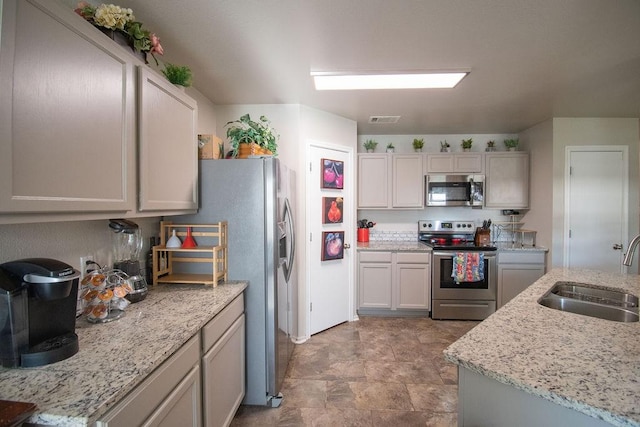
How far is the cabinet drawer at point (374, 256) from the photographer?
3.57m

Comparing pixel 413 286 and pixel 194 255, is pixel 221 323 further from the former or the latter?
pixel 413 286

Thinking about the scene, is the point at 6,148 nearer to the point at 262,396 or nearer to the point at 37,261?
the point at 37,261

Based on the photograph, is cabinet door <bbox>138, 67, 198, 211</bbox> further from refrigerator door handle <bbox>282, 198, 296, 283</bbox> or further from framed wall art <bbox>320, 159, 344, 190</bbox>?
framed wall art <bbox>320, 159, 344, 190</bbox>

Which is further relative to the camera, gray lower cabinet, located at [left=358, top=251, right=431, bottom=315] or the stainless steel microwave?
the stainless steel microwave

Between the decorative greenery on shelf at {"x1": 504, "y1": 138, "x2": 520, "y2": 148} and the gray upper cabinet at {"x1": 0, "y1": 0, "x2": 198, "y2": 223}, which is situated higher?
the decorative greenery on shelf at {"x1": 504, "y1": 138, "x2": 520, "y2": 148}

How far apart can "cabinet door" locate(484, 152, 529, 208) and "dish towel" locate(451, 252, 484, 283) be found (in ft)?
2.70

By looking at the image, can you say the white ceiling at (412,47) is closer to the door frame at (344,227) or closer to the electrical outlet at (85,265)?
the door frame at (344,227)

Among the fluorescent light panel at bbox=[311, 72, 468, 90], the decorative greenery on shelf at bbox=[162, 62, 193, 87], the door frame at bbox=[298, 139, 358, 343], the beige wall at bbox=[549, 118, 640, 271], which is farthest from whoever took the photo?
the beige wall at bbox=[549, 118, 640, 271]

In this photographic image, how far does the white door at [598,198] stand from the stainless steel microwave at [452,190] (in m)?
0.91

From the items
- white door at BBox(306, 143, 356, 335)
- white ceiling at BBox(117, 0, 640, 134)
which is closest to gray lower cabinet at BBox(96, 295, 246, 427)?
white door at BBox(306, 143, 356, 335)

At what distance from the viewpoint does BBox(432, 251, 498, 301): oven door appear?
11.3 feet

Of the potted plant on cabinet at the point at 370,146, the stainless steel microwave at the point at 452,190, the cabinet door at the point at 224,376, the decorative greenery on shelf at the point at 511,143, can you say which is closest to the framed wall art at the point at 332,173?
the potted plant on cabinet at the point at 370,146

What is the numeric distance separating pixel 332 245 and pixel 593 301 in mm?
2123

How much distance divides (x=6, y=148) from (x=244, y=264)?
1.35 meters
